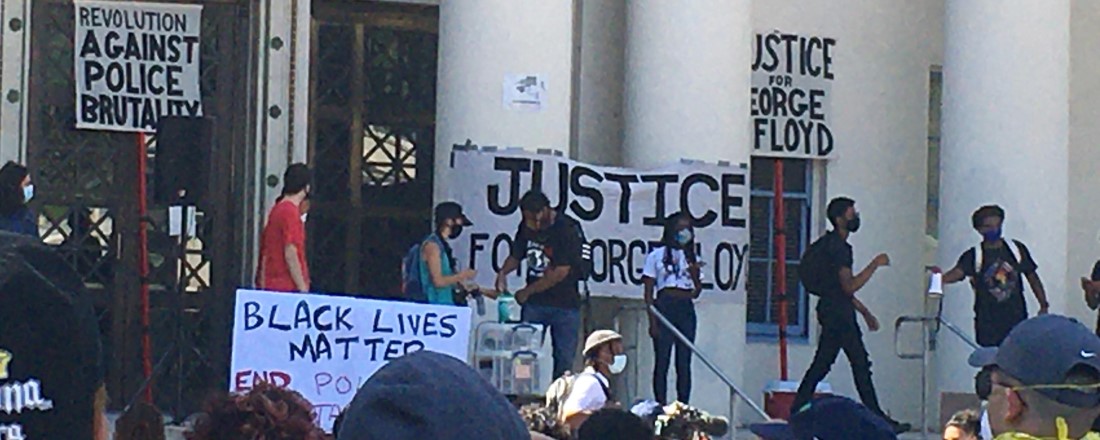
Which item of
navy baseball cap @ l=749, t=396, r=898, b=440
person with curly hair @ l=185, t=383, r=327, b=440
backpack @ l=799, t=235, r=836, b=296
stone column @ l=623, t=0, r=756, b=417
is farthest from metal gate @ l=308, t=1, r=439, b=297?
person with curly hair @ l=185, t=383, r=327, b=440

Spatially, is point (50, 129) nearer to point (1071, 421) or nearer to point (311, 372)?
point (311, 372)

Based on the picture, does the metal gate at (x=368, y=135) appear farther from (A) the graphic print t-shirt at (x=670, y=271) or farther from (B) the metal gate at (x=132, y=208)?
(A) the graphic print t-shirt at (x=670, y=271)

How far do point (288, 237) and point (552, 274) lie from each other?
174 cm

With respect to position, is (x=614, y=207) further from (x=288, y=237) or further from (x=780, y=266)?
(x=288, y=237)

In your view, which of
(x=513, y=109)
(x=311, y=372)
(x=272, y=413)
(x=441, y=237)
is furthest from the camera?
(x=513, y=109)

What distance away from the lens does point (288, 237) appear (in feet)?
38.7

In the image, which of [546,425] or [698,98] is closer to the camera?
[546,425]

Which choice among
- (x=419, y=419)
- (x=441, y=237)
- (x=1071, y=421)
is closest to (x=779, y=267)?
(x=441, y=237)

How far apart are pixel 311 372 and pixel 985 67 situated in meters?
6.12

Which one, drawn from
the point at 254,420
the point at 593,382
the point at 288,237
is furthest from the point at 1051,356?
the point at 288,237

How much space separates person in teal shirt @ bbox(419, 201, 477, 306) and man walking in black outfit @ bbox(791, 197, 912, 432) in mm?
2408

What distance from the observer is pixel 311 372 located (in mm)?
10211

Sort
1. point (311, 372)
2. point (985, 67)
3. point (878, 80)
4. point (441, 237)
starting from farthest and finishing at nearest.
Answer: point (878, 80) < point (985, 67) < point (441, 237) < point (311, 372)

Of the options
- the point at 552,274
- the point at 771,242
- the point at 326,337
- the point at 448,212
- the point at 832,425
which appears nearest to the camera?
the point at 832,425
